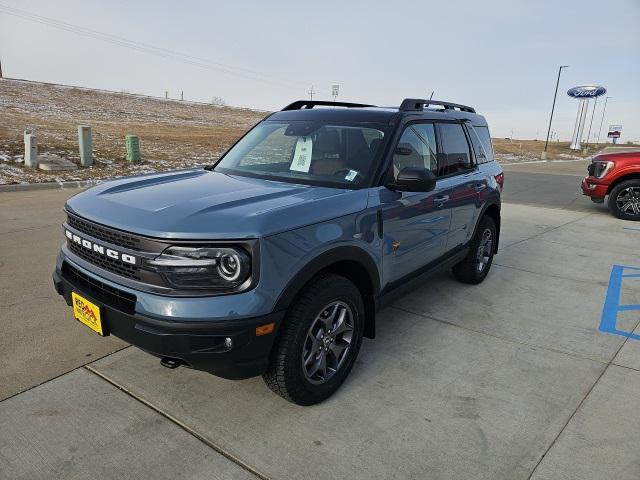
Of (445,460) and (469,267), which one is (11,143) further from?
(445,460)

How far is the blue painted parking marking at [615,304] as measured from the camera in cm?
403

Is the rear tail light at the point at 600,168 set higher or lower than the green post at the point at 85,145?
higher

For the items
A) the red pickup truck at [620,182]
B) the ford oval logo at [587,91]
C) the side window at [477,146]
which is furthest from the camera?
the ford oval logo at [587,91]

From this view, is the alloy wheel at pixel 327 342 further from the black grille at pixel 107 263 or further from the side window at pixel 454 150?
the side window at pixel 454 150

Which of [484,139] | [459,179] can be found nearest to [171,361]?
[459,179]

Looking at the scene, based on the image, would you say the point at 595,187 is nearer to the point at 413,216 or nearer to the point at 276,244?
the point at 413,216

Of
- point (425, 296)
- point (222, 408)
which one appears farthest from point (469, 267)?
point (222, 408)

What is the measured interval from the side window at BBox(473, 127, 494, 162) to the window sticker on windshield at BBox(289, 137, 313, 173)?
2188 millimetres

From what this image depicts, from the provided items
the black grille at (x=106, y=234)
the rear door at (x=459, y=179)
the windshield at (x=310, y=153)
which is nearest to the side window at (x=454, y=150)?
the rear door at (x=459, y=179)

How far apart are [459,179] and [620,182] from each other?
A: 294 inches

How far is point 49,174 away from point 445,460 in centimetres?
1163

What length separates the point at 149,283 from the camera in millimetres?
2316

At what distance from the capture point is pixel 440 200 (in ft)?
12.3

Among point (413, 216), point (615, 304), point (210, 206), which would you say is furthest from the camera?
point (615, 304)
